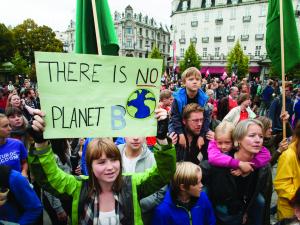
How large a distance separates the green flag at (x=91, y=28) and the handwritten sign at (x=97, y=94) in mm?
1293

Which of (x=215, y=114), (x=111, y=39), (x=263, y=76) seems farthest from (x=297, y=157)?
(x=263, y=76)

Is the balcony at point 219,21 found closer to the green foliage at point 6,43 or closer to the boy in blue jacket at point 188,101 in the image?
the green foliage at point 6,43

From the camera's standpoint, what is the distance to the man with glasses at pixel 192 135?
3338mm

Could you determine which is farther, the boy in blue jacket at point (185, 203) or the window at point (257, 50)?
Result: the window at point (257, 50)

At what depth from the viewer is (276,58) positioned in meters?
4.03

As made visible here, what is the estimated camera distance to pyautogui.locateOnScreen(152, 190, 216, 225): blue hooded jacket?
8.10ft

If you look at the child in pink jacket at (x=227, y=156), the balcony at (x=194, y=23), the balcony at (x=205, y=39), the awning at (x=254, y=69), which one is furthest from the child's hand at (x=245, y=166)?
the balcony at (x=194, y=23)

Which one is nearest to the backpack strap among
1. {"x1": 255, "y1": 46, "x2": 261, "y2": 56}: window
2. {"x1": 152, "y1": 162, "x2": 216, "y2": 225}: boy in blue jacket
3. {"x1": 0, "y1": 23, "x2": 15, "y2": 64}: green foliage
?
{"x1": 152, "y1": 162, "x2": 216, "y2": 225}: boy in blue jacket

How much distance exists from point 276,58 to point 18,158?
3.59 metres

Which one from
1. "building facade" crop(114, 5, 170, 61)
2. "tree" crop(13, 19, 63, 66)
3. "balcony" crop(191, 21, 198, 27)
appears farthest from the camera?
"building facade" crop(114, 5, 170, 61)

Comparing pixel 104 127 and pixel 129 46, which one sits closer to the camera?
pixel 104 127

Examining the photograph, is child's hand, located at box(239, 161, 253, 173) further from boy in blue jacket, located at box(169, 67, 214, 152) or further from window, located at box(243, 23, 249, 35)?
window, located at box(243, 23, 249, 35)

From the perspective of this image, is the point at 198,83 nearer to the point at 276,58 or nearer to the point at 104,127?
the point at 276,58

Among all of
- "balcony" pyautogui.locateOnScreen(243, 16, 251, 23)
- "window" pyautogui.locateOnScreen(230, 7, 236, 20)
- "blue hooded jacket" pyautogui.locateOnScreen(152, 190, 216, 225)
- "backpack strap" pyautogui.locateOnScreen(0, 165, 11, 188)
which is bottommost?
"blue hooded jacket" pyautogui.locateOnScreen(152, 190, 216, 225)
